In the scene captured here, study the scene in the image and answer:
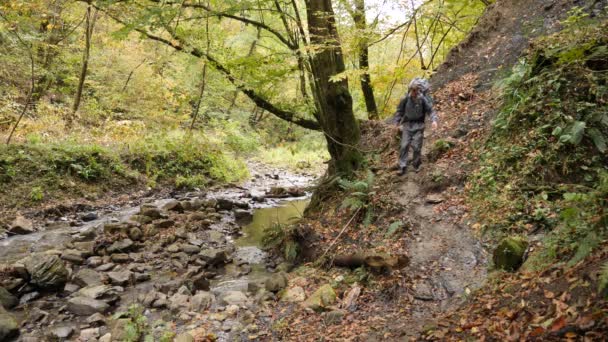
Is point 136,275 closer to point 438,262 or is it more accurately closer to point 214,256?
point 214,256

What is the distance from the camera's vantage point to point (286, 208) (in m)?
15.0

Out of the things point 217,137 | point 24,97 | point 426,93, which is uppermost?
point 24,97

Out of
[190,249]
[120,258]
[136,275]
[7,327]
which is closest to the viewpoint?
[7,327]

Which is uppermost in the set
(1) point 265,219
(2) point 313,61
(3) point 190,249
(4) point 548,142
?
(2) point 313,61

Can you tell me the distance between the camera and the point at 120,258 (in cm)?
869

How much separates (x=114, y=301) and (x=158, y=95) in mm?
11566

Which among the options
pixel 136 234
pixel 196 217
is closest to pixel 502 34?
pixel 196 217

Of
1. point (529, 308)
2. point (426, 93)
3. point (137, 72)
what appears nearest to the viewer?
point (529, 308)

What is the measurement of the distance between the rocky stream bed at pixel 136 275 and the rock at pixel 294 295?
32cm

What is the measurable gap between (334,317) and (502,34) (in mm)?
9485

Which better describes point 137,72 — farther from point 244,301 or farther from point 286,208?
point 244,301

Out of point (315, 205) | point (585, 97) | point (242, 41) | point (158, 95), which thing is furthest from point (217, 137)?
point (585, 97)

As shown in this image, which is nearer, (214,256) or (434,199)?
(434,199)

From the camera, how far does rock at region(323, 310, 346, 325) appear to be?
5.23 m
